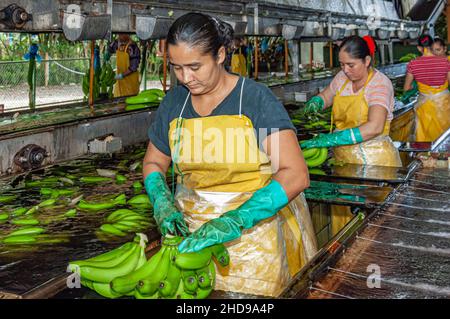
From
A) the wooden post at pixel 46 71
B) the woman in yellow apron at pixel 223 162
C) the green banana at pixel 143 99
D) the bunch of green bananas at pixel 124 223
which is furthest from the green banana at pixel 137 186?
the wooden post at pixel 46 71

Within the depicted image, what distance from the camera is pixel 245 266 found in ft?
8.31

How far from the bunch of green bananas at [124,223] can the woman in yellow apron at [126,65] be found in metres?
5.73

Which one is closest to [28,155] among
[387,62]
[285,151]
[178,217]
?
[178,217]

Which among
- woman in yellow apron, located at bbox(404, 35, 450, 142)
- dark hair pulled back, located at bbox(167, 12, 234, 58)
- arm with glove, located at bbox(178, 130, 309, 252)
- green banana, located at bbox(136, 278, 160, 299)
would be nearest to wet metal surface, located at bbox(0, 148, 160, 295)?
green banana, located at bbox(136, 278, 160, 299)

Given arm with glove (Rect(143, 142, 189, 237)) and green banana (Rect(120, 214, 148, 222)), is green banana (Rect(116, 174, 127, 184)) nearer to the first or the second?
green banana (Rect(120, 214, 148, 222))

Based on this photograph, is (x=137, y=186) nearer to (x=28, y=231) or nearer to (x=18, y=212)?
(x=18, y=212)

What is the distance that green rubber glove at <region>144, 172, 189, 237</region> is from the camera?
2266mm

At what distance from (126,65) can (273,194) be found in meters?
7.18

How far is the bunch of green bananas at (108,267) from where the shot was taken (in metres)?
2.04

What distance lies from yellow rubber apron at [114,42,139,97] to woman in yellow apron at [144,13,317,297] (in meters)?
6.27

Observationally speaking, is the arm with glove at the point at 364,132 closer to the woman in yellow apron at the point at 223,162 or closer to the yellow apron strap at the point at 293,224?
the yellow apron strap at the point at 293,224

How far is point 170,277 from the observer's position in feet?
6.44

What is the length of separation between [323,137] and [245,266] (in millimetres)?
1960

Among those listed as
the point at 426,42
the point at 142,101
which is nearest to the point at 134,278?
the point at 142,101
